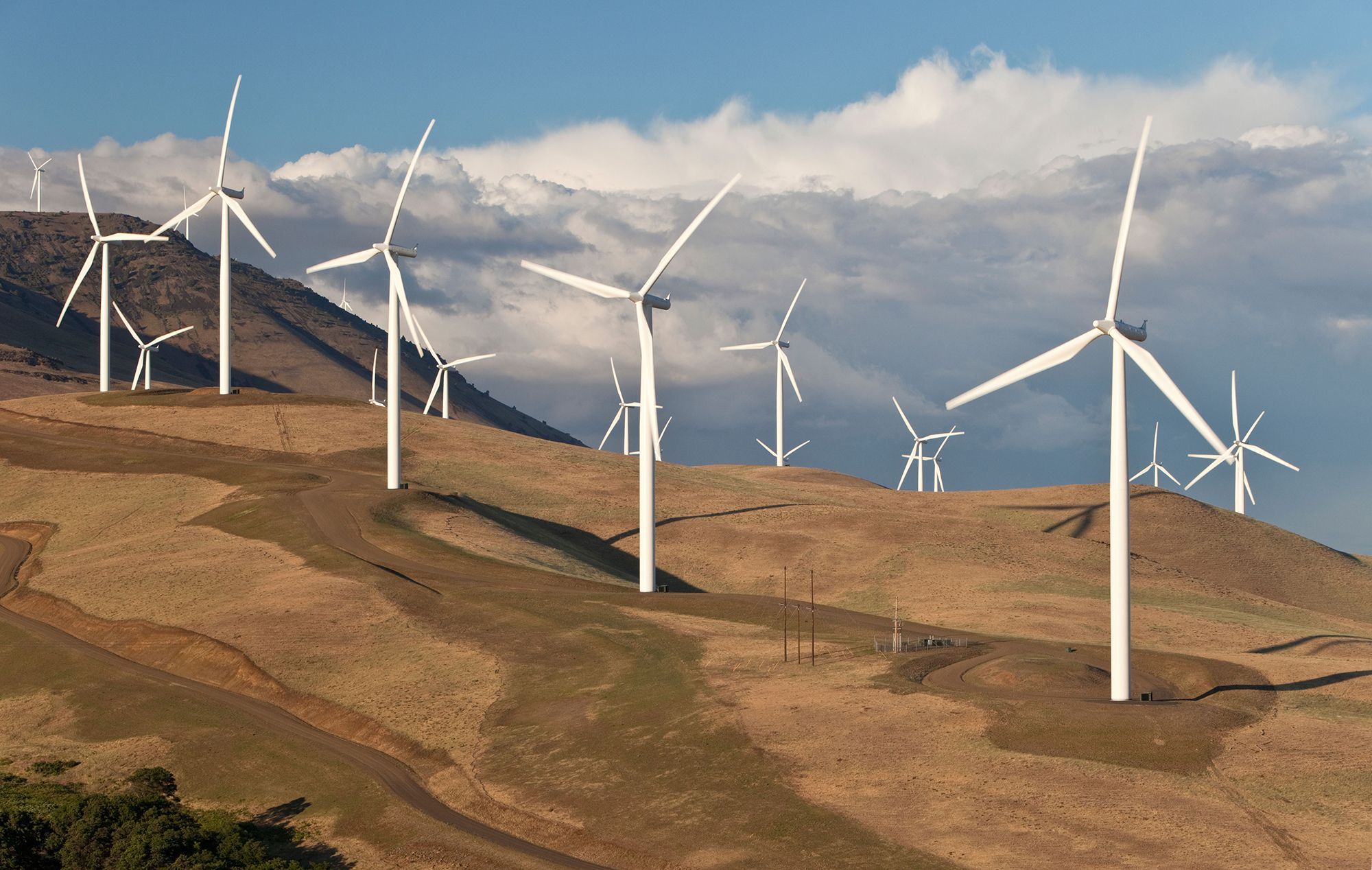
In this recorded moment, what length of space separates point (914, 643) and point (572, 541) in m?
61.8

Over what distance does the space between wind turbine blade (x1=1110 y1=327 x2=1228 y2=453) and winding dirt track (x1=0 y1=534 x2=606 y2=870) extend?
37451 millimetres

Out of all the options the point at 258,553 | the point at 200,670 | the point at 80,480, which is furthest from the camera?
the point at 80,480

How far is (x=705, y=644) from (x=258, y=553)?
153 feet

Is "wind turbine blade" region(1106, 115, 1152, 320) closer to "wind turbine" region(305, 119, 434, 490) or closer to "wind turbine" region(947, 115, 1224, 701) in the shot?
"wind turbine" region(947, 115, 1224, 701)

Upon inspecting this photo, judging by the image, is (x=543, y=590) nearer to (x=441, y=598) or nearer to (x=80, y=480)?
(x=441, y=598)

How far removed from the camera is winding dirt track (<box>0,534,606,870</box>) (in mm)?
56406

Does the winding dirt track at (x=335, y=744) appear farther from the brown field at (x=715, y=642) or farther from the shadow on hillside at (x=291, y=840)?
the shadow on hillside at (x=291, y=840)

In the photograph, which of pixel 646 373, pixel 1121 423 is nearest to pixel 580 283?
pixel 646 373

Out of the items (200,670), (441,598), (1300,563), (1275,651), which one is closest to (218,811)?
(200,670)

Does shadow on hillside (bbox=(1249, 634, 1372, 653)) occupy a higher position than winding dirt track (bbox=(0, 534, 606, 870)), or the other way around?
shadow on hillside (bbox=(1249, 634, 1372, 653))

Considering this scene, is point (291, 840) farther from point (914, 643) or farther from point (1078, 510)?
point (1078, 510)

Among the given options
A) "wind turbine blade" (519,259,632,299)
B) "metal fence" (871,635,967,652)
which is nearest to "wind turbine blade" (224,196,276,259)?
"wind turbine blade" (519,259,632,299)

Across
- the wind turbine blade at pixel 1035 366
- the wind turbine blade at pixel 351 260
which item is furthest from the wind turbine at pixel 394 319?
the wind turbine blade at pixel 1035 366

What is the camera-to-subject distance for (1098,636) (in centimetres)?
9994
